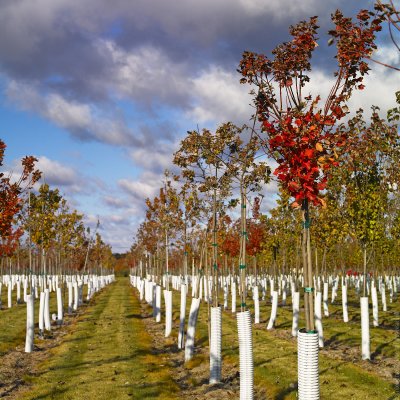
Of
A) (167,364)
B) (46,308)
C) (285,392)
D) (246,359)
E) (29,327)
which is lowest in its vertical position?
(167,364)

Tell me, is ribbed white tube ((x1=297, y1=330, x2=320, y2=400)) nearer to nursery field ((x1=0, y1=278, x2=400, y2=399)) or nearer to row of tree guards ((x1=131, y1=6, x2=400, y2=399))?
row of tree guards ((x1=131, y1=6, x2=400, y2=399))

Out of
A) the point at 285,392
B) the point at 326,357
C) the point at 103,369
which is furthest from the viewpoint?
the point at 326,357

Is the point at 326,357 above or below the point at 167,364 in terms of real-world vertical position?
above

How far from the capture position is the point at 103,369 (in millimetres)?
16062

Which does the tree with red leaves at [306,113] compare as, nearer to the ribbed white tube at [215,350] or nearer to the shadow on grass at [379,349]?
the ribbed white tube at [215,350]

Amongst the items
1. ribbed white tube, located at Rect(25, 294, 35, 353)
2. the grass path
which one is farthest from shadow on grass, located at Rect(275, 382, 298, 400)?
ribbed white tube, located at Rect(25, 294, 35, 353)

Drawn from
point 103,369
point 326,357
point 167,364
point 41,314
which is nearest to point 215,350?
point 167,364

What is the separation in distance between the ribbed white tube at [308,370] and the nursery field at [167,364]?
5205 mm

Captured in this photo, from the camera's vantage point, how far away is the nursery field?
1313 centimetres

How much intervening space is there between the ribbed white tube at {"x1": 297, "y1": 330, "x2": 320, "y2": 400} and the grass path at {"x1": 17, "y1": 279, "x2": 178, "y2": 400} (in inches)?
240

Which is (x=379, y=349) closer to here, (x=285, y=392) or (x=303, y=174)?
(x=285, y=392)

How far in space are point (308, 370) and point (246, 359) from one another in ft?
11.3

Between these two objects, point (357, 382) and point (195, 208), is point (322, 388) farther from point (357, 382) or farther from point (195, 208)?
point (195, 208)

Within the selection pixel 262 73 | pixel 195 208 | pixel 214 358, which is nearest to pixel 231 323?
pixel 195 208
